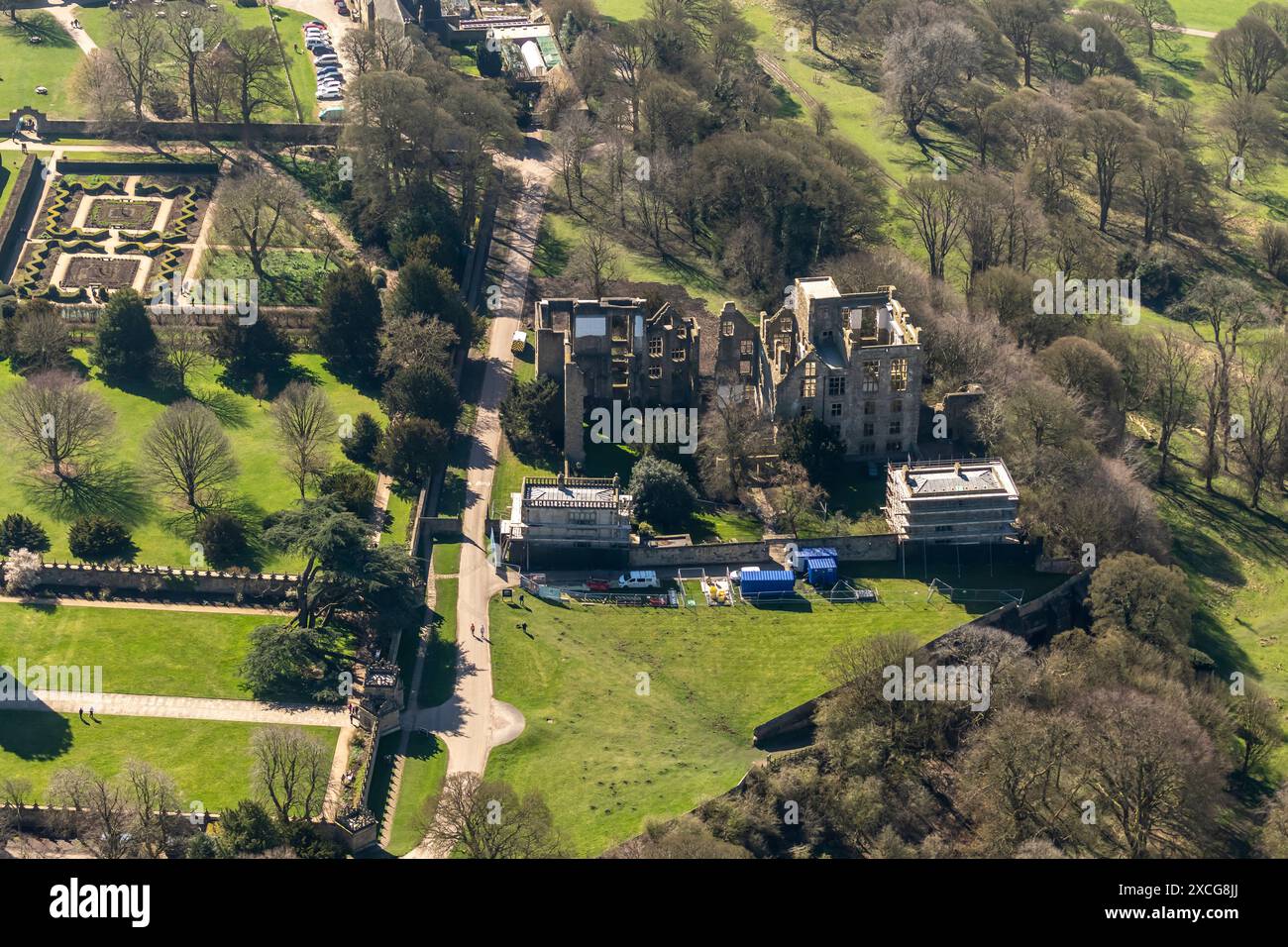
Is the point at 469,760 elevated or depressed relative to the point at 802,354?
depressed

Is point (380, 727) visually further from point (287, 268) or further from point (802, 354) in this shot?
point (287, 268)

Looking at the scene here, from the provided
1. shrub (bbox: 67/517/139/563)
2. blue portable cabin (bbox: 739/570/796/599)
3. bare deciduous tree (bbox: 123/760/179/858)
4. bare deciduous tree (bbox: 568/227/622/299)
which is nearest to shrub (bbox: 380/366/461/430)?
bare deciduous tree (bbox: 568/227/622/299)

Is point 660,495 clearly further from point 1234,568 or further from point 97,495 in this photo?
point 1234,568

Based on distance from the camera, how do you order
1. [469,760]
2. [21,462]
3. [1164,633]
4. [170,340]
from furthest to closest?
[170,340] → [21,462] → [1164,633] → [469,760]

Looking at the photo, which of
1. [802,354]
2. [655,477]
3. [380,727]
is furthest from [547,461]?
[380,727]

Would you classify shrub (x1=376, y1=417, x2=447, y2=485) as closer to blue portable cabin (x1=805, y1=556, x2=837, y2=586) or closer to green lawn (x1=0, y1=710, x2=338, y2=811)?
green lawn (x1=0, y1=710, x2=338, y2=811)

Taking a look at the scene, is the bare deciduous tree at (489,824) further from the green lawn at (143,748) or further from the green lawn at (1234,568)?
the green lawn at (1234,568)
